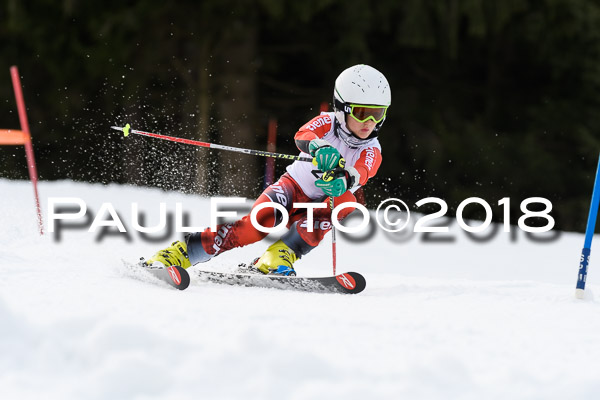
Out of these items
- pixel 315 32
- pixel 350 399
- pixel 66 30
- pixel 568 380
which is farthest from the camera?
pixel 315 32

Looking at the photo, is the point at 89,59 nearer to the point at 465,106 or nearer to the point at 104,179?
the point at 104,179

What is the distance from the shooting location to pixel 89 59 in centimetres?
1192

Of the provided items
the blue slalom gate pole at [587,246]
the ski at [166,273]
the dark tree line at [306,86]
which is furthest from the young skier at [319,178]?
the dark tree line at [306,86]

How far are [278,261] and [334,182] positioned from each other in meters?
0.55

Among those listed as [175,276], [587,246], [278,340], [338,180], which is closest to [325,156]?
[338,180]

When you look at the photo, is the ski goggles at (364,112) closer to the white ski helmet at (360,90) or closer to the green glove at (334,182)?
the white ski helmet at (360,90)

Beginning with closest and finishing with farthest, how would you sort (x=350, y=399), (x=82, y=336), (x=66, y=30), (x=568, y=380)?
(x=350, y=399) < (x=568, y=380) < (x=82, y=336) < (x=66, y=30)

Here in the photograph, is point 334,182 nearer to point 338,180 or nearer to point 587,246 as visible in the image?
point 338,180

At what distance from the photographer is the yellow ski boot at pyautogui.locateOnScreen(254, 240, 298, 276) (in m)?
4.48

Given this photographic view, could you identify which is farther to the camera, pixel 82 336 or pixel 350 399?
pixel 82 336

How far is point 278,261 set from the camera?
4.52 metres

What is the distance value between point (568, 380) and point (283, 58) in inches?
470

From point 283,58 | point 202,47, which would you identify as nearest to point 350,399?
point 202,47

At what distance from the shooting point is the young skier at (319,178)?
171 inches
